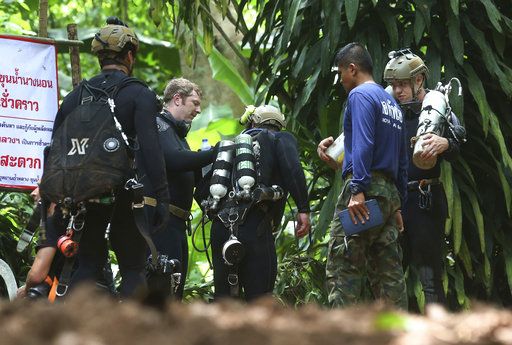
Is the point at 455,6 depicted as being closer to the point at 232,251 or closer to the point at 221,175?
the point at 221,175

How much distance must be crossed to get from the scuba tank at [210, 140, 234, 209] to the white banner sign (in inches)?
52.5

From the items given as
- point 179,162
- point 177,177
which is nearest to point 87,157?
point 179,162

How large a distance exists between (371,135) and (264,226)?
1276 millimetres

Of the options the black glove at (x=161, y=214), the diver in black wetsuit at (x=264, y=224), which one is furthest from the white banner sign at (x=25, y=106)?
the black glove at (x=161, y=214)

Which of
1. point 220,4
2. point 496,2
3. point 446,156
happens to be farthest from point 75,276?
point 496,2

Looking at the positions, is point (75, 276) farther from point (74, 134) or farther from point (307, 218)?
point (307, 218)

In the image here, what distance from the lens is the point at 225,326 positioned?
8.22ft

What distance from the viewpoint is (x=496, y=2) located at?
10.2m

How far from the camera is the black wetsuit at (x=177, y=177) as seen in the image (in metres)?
7.99

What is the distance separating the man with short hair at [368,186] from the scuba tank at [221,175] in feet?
2.93

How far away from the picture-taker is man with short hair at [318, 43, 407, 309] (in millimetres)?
7242

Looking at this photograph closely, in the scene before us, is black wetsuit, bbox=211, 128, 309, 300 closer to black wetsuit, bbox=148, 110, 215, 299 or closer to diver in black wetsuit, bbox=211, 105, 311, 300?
diver in black wetsuit, bbox=211, 105, 311, 300

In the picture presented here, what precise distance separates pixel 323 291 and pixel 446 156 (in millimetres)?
2286

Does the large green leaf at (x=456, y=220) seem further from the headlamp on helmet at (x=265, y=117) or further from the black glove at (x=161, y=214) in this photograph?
the black glove at (x=161, y=214)
